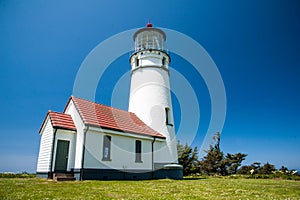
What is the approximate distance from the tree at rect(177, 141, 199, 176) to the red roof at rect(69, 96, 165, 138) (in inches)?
291

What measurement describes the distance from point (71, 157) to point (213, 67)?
531 inches

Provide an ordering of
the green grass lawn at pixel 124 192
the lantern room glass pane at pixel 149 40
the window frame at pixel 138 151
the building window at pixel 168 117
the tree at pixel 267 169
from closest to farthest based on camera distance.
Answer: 1. the green grass lawn at pixel 124 192
2. the window frame at pixel 138 151
3. the building window at pixel 168 117
4. the lantern room glass pane at pixel 149 40
5. the tree at pixel 267 169

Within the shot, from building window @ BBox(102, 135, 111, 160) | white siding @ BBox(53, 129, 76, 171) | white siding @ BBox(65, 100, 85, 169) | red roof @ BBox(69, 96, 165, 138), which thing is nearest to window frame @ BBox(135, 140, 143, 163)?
red roof @ BBox(69, 96, 165, 138)

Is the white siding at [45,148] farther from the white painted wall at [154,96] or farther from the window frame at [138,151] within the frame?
the white painted wall at [154,96]

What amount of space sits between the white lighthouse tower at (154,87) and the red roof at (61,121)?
22.4ft

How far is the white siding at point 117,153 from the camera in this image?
1174cm

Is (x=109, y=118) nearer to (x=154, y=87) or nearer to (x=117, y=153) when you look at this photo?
(x=117, y=153)

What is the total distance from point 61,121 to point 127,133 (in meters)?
4.28

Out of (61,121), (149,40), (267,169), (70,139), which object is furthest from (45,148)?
(267,169)

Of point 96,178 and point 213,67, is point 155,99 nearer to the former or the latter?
point 213,67

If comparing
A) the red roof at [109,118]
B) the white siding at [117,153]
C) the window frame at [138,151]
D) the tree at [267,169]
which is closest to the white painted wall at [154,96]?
the red roof at [109,118]

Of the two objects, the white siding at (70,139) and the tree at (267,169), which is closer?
the white siding at (70,139)

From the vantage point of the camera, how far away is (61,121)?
12102mm

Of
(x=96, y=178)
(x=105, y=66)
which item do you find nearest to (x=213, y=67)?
(x=105, y=66)
